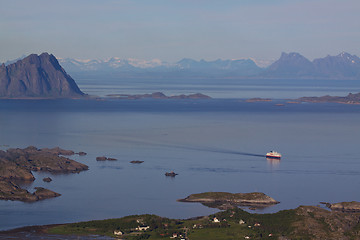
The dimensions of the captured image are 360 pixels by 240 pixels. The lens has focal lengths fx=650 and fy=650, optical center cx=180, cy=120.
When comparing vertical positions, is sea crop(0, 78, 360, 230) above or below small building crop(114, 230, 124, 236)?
above

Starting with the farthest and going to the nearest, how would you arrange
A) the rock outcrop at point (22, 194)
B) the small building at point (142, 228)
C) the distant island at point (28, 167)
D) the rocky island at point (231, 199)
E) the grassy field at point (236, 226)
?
1. the distant island at point (28, 167)
2. the rock outcrop at point (22, 194)
3. the rocky island at point (231, 199)
4. the small building at point (142, 228)
5. the grassy field at point (236, 226)

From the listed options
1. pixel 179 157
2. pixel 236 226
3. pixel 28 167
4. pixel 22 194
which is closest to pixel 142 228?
pixel 236 226

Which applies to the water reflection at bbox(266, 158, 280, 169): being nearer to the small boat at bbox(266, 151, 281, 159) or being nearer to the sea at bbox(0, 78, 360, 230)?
the sea at bbox(0, 78, 360, 230)

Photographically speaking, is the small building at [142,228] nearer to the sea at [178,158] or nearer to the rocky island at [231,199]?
the sea at [178,158]

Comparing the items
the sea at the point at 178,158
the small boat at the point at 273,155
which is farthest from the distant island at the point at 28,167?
the small boat at the point at 273,155

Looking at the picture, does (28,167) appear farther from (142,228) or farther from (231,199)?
(142,228)

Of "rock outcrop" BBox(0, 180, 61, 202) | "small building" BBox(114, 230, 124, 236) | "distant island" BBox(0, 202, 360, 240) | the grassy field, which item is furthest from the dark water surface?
"small building" BBox(114, 230, 124, 236)
